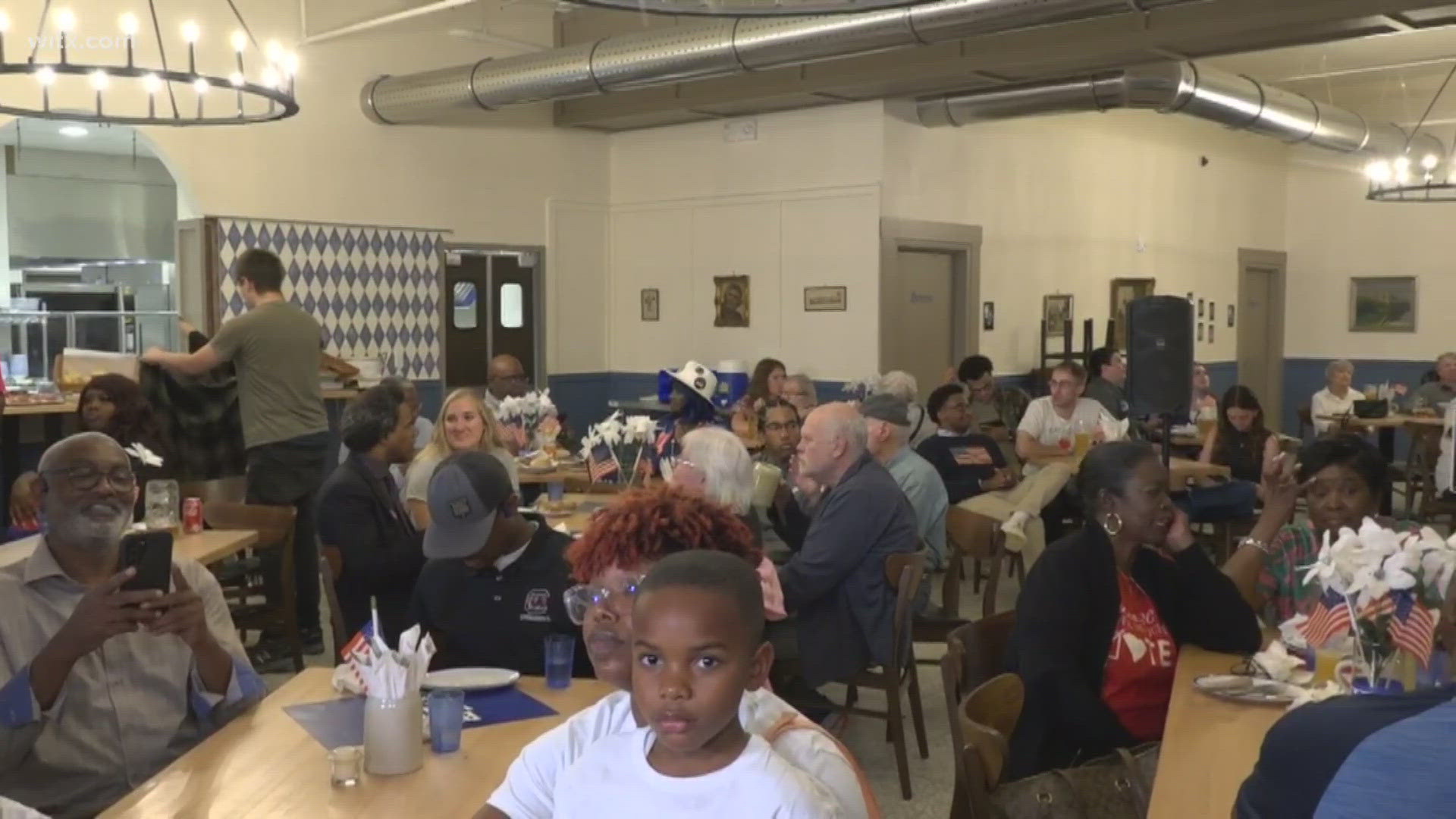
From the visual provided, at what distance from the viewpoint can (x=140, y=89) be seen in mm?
9094

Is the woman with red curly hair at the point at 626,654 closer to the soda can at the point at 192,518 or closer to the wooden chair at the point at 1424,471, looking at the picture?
the soda can at the point at 192,518

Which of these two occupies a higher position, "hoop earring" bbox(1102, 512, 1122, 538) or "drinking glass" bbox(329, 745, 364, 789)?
"hoop earring" bbox(1102, 512, 1122, 538)

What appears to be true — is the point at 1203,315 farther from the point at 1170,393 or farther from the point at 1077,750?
the point at 1077,750

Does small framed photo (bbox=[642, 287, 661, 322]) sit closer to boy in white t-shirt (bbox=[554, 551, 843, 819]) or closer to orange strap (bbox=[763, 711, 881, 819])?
orange strap (bbox=[763, 711, 881, 819])

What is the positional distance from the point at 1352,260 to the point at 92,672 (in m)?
15.2

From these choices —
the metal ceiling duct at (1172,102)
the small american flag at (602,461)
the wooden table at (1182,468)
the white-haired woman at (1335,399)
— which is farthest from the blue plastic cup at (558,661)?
the white-haired woman at (1335,399)

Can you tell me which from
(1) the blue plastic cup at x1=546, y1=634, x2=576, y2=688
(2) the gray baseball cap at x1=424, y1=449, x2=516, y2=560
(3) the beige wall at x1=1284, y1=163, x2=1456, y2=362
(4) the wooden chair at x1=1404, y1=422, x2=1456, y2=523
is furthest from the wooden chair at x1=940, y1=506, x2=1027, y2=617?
(3) the beige wall at x1=1284, y1=163, x2=1456, y2=362

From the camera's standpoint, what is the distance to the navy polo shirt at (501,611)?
337 cm

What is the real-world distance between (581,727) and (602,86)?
7744mm

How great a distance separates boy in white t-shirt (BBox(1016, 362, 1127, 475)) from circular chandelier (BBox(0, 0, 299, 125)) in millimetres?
4787

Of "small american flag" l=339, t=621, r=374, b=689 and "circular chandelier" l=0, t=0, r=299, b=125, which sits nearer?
"small american flag" l=339, t=621, r=374, b=689

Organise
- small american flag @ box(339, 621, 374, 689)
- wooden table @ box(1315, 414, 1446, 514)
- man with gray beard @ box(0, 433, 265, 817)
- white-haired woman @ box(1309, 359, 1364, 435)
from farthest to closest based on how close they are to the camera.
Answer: white-haired woman @ box(1309, 359, 1364, 435) < wooden table @ box(1315, 414, 1446, 514) < man with gray beard @ box(0, 433, 265, 817) < small american flag @ box(339, 621, 374, 689)

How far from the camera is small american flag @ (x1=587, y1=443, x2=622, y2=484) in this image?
643 cm

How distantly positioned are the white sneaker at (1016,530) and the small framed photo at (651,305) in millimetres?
6219
